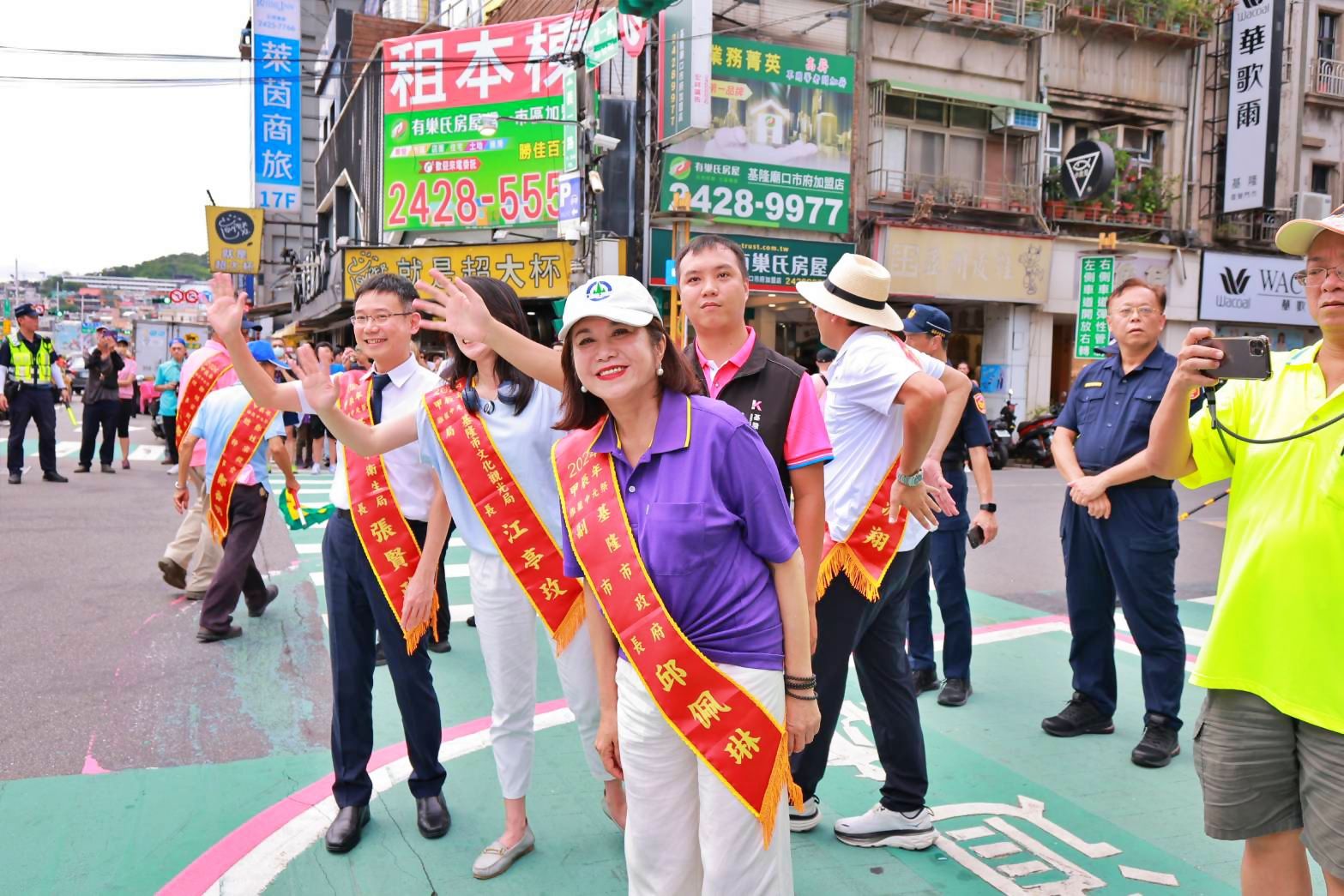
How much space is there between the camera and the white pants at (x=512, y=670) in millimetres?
3166

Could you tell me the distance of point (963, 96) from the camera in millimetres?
19031

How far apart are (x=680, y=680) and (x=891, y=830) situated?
5.11 ft

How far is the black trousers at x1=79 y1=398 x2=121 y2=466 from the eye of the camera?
12617 millimetres

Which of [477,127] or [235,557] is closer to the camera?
[235,557]

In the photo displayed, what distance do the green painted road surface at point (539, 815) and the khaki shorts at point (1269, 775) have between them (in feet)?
3.14

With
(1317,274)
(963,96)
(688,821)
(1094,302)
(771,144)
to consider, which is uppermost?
(963,96)

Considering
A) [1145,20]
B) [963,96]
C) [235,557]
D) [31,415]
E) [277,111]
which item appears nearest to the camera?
[235,557]

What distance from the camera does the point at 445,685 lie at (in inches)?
196

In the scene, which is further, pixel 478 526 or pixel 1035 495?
pixel 1035 495

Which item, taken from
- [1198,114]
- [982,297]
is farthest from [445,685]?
[1198,114]

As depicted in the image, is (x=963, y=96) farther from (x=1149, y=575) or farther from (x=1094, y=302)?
(x=1149, y=575)

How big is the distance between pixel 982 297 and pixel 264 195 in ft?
58.4

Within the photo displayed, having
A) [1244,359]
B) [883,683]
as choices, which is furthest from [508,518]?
[1244,359]

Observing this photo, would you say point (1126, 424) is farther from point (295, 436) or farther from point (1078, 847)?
point (295, 436)
